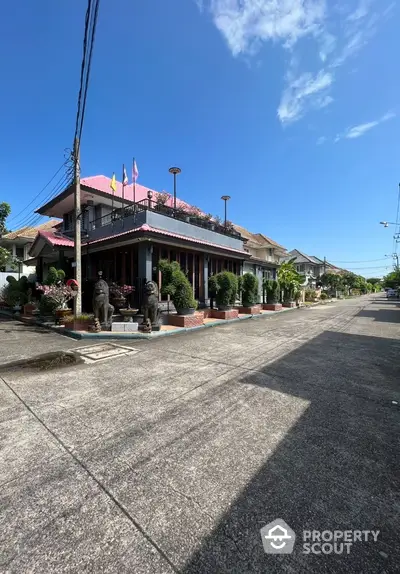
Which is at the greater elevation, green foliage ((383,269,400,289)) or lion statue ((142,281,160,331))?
green foliage ((383,269,400,289))

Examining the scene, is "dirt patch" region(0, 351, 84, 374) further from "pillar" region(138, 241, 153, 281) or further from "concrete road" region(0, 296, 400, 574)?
"pillar" region(138, 241, 153, 281)

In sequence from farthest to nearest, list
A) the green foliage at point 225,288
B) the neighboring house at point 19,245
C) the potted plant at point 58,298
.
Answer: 1. the neighboring house at point 19,245
2. the green foliage at point 225,288
3. the potted plant at point 58,298

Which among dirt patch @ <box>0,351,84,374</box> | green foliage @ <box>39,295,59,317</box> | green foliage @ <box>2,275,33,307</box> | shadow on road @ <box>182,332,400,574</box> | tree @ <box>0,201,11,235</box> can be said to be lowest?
Result: shadow on road @ <box>182,332,400,574</box>

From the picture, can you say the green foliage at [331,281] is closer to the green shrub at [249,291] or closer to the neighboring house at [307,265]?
the neighboring house at [307,265]

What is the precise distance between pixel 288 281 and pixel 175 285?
12884 millimetres

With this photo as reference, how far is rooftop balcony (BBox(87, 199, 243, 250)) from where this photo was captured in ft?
37.1

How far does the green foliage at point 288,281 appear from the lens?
2011cm

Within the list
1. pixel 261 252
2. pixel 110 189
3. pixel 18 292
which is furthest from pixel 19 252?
pixel 261 252

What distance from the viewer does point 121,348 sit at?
706 cm

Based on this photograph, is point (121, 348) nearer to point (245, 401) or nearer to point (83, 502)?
point (245, 401)

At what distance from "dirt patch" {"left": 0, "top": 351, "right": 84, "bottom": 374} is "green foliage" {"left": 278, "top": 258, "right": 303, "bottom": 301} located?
16199 millimetres

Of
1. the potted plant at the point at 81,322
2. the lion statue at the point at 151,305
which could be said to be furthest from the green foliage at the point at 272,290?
the potted plant at the point at 81,322

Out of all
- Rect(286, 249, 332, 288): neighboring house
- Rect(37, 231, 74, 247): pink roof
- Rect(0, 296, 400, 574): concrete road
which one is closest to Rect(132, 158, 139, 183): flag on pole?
Rect(37, 231, 74, 247): pink roof

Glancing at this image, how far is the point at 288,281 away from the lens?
2041cm
